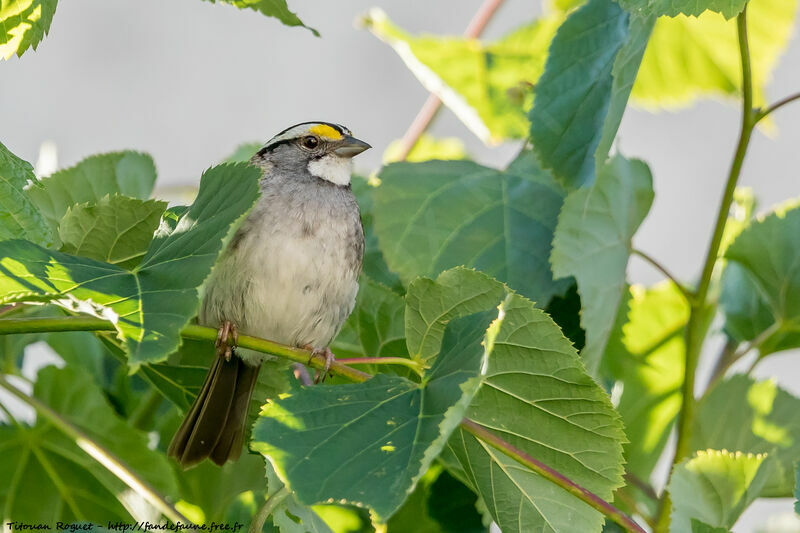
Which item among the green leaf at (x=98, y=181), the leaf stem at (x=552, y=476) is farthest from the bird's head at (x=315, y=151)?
the leaf stem at (x=552, y=476)

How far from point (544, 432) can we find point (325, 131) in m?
1.15

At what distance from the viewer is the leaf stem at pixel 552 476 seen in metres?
0.99

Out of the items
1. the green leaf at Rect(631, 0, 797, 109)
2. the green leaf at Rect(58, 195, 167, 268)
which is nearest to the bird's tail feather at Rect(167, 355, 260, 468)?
the green leaf at Rect(58, 195, 167, 268)

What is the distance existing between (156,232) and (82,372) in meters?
0.45

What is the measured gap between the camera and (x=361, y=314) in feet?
4.89

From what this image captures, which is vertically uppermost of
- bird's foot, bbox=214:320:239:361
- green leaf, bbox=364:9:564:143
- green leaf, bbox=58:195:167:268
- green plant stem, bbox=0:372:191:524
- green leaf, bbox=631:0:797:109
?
green leaf, bbox=631:0:797:109

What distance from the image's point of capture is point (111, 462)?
1188 millimetres

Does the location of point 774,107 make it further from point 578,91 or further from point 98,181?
point 98,181

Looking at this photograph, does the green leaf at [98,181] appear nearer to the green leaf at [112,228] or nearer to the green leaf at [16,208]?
the green leaf at [112,228]

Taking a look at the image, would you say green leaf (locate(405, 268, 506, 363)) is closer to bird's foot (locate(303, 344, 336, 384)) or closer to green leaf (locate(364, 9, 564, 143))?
bird's foot (locate(303, 344, 336, 384))

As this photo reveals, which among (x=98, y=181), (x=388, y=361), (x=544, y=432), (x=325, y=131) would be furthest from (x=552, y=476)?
(x=325, y=131)

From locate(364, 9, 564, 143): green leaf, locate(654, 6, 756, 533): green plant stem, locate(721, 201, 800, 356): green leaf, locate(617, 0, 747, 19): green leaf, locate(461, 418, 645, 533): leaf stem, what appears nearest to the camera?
locate(461, 418, 645, 533): leaf stem

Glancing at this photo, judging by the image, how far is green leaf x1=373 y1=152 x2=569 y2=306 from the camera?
4.80 ft

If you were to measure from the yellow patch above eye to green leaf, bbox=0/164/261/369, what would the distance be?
1.04m
